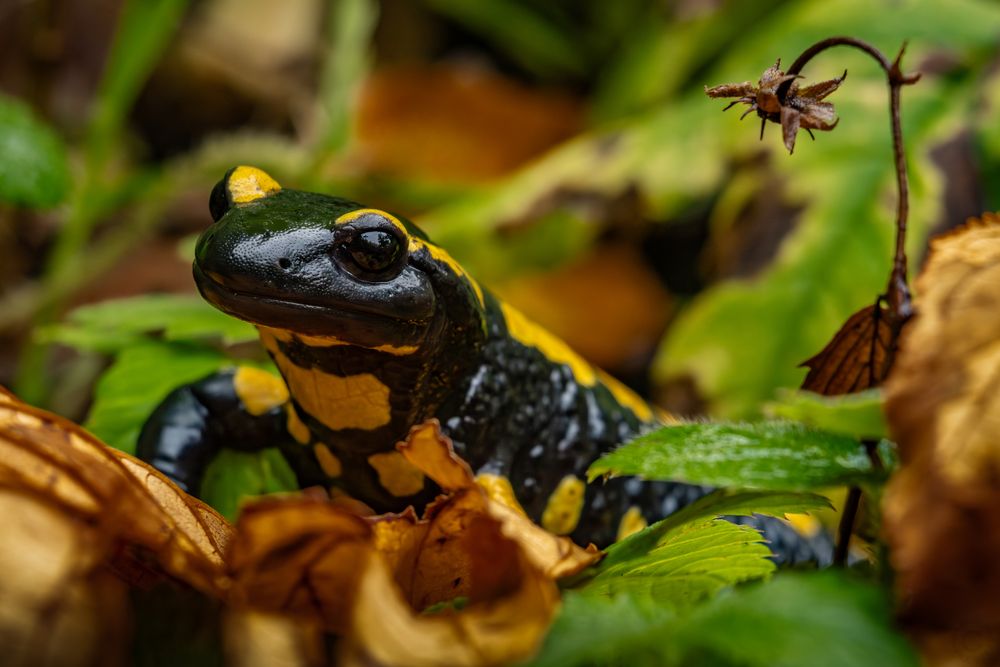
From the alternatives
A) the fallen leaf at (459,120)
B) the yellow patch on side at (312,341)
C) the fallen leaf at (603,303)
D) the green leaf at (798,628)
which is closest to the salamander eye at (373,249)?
the yellow patch on side at (312,341)

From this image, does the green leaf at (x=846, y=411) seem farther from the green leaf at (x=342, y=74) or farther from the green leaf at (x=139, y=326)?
the green leaf at (x=342, y=74)

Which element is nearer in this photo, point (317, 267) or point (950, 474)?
point (950, 474)

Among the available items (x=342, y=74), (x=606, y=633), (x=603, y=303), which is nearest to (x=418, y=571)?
(x=606, y=633)

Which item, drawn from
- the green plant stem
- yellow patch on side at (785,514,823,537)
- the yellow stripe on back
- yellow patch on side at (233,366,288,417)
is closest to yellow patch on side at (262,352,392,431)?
yellow patch on side at (233,366,288,417)

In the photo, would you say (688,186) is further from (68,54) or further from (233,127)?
(68,54)

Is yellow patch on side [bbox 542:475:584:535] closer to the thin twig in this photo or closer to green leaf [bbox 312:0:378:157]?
the thin twig

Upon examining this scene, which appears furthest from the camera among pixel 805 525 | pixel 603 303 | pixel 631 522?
pixel 603 303

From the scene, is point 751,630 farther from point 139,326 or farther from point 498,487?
point 139,326
